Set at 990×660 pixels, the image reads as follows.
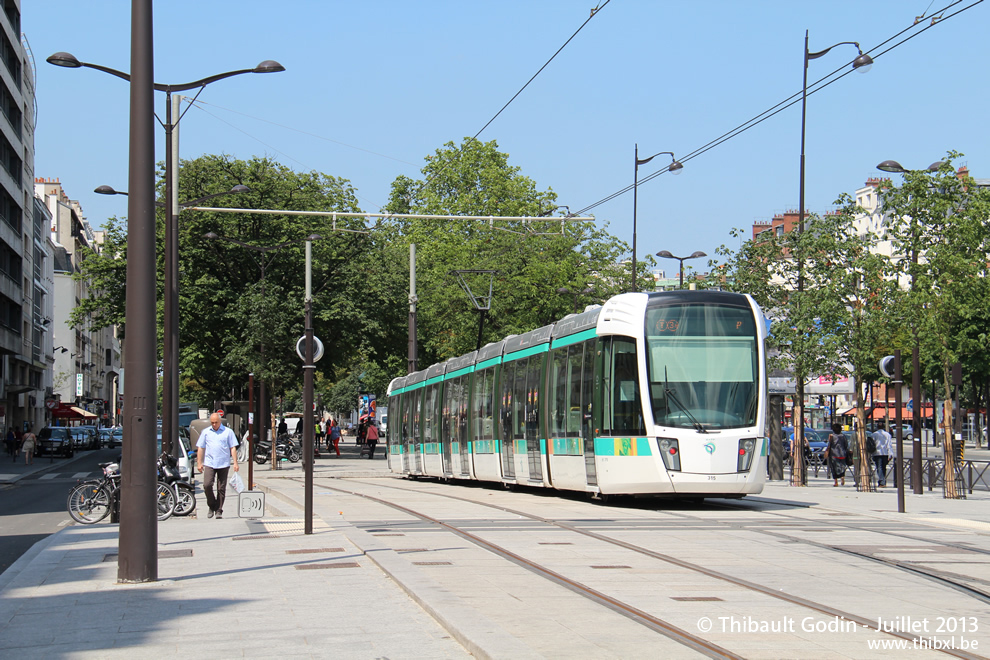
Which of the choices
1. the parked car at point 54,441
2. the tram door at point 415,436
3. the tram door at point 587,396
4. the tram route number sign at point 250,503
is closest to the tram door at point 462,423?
the tram door at point 415,436

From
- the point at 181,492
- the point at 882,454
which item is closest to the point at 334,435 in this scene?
the point at 882,454

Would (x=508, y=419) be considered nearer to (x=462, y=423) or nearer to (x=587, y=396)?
(x=462, y=423)

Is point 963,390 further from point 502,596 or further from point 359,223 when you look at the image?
point 502,596

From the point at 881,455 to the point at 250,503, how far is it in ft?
53.8

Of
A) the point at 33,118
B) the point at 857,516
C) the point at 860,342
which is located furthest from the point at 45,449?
the point at 857,516

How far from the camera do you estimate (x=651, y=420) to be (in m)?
18.6

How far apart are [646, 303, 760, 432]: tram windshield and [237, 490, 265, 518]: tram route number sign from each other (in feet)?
19.3

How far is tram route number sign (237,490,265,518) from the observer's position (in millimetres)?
17219

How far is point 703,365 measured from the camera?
18891 millimetres

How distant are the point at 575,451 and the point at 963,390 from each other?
64.8 m

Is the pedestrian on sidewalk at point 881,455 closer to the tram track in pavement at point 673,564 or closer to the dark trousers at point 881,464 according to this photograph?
the dark trousers at point 881,464

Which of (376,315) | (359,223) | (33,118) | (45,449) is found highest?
(33,118)

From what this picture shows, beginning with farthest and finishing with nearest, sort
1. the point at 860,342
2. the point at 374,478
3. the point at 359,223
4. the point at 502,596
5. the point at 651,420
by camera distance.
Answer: the point at 359,223
the point at 374,478
the point at 860,342
the point at 651,420
the point at 502,596

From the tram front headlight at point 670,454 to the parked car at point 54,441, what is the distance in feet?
158
